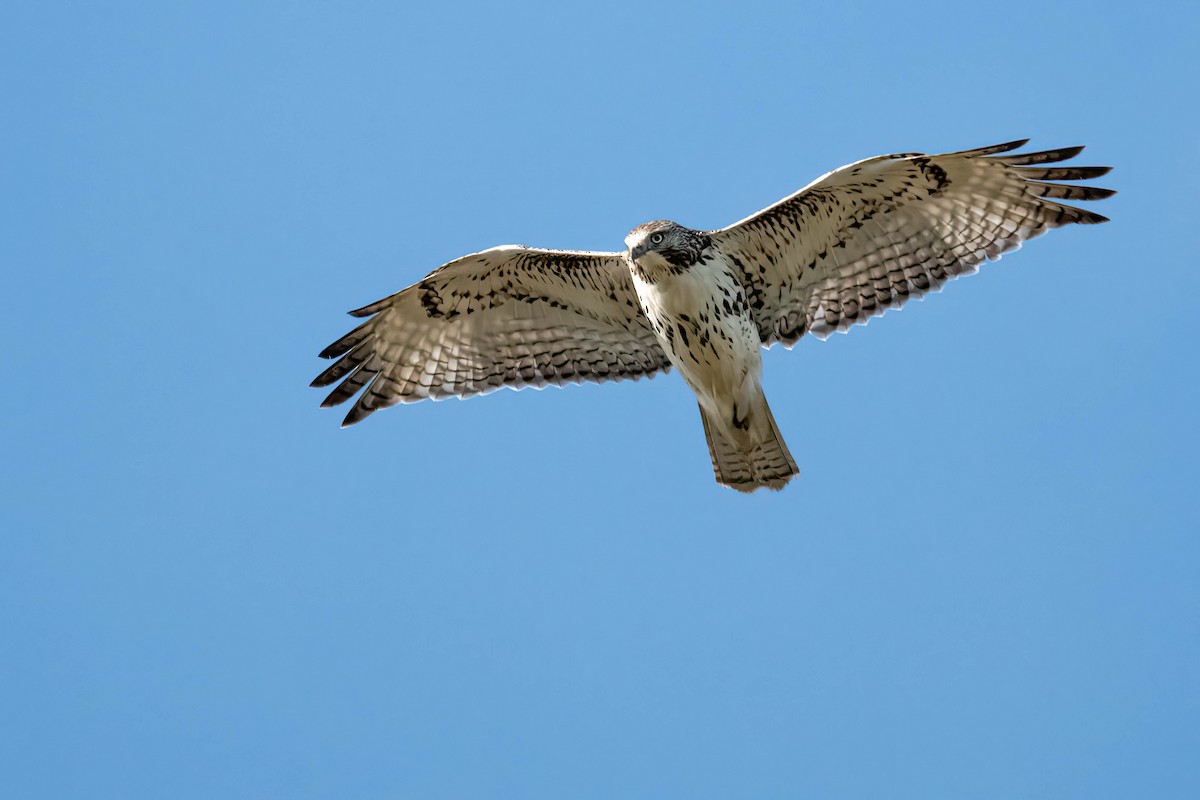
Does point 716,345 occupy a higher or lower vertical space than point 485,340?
lower

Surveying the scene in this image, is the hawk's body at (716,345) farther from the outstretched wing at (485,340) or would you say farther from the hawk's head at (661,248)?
the outstretched wing at (485,340)

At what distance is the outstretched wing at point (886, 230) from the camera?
1057cm

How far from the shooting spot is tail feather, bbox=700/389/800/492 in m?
10.7

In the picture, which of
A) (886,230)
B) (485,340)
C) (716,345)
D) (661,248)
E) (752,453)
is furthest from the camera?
(485,340)

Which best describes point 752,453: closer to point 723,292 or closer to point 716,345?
point 716,345

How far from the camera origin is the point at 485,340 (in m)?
11.8

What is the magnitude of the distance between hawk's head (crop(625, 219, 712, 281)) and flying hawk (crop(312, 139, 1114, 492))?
1 cm

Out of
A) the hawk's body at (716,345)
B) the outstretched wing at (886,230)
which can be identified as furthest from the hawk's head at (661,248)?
the outstretched wing at (886,230)

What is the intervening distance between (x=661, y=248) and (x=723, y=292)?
2.33ft

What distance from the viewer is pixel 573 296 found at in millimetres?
11445

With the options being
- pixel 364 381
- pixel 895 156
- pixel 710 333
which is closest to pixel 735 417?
pixel 710 333

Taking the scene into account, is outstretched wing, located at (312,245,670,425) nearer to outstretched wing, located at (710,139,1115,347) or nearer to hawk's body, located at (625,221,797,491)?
hawk's body, located at (625,221,797,491)

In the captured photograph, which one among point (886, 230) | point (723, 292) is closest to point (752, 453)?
point (723, 292)

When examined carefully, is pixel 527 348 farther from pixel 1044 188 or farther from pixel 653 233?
pixel 1044 188
